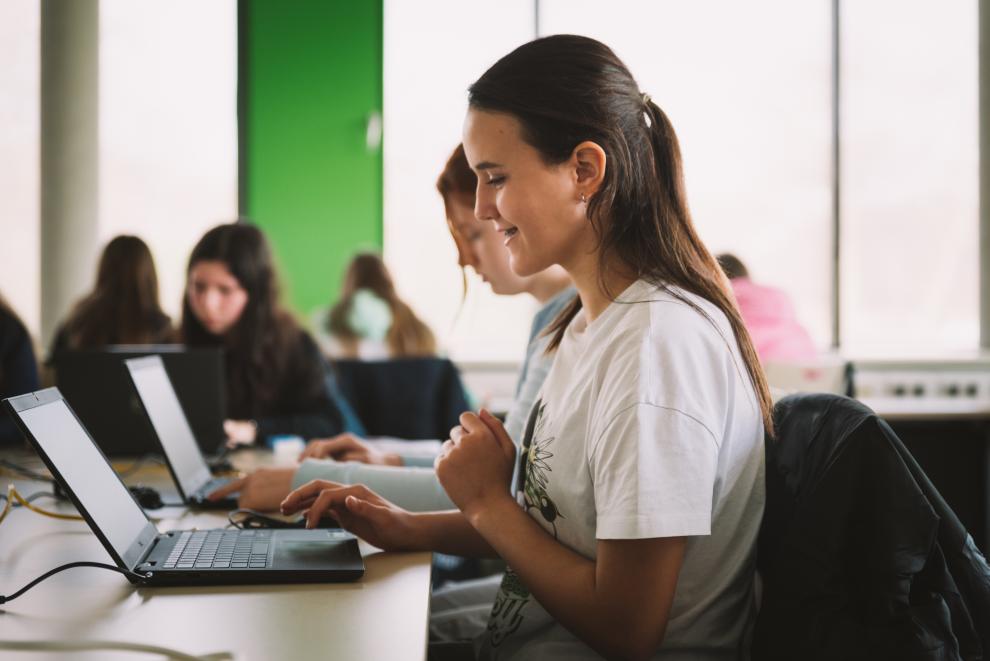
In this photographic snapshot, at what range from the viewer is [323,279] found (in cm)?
512

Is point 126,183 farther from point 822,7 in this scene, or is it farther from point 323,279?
point 822,7

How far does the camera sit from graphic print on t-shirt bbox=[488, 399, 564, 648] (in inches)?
42.4

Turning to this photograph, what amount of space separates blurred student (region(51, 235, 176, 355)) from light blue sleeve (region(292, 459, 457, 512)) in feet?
6.06

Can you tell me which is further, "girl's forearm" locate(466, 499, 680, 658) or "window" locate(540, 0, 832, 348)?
"window" locate(540, 0, 832, 348)

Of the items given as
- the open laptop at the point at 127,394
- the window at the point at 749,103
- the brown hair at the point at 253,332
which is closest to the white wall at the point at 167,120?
the window at the point at 749,103

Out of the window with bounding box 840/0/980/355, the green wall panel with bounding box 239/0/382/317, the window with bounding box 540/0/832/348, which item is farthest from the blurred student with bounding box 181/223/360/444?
the window with bounding box 840/0/980/355

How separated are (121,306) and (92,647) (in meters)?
2.69

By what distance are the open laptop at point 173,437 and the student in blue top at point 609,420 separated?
16.5 inches

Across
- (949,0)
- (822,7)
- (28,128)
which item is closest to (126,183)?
(28,128)

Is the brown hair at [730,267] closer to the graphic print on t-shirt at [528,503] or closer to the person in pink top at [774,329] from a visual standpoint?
the graphic print on t-shirt at [528,503]

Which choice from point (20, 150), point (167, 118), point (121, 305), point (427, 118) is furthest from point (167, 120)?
point (121, 305)

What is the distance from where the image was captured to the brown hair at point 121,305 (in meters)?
3.19

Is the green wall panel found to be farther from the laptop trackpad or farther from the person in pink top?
the laptop trackpad

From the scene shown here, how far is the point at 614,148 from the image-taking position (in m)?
1.08
